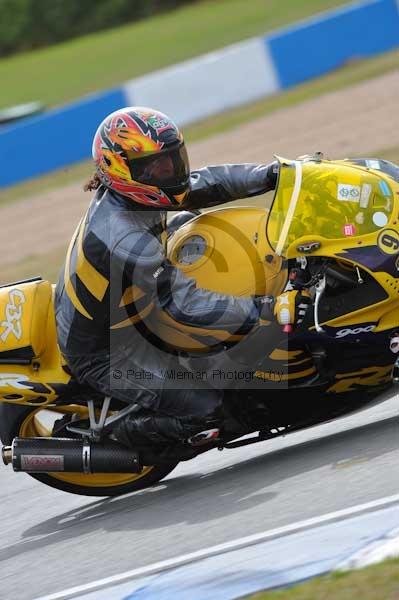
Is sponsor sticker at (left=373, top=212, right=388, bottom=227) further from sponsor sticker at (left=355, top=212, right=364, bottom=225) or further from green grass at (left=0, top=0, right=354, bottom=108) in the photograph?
green grass at (left=0, top=0, right=354, bottom=108)

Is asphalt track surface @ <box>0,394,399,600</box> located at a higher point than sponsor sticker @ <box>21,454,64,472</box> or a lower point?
lower

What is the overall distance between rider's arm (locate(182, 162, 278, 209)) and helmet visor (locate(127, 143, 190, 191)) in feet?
1.48

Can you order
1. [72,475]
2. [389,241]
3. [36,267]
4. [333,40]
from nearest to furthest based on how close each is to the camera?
[389,241] < [72,475] < [36,267] < [333,40]

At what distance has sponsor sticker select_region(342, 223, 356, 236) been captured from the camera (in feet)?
16.6

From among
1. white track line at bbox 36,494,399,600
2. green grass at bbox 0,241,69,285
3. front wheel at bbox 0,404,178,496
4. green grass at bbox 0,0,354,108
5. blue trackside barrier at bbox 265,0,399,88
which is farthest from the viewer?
green grass at bbox 0,0,354,108

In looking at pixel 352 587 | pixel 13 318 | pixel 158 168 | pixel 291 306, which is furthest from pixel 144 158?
pixel 352 587

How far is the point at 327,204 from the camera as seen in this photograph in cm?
511

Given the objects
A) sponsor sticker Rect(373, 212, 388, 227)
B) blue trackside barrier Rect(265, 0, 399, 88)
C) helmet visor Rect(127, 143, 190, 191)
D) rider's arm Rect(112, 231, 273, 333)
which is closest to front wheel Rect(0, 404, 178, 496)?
rider's arm Rect(112, 231, 273, 333)

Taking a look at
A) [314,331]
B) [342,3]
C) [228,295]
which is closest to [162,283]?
[228,295]

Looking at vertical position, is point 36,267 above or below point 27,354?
below

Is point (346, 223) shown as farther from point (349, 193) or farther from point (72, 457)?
point (72, 457)

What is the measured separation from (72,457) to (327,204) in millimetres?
1823

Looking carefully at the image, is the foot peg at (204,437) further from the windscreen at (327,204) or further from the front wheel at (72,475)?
the windscreen at (327,204)

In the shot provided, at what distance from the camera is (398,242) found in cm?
502
